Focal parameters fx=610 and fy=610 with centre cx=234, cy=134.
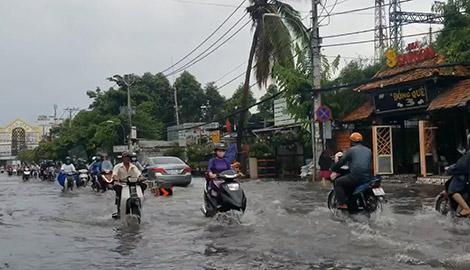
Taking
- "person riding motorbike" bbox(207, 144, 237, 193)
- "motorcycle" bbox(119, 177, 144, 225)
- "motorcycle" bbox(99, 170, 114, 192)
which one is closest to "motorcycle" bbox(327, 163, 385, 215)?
"person riding motorbike" bbox(207, 144, 237, 193)

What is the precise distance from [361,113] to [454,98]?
5.61m

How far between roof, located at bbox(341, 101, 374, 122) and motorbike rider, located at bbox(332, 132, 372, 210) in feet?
47.8

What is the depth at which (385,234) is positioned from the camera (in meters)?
9.16

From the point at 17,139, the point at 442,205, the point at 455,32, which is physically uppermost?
the point at 17,139

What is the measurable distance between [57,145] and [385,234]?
57.1 m

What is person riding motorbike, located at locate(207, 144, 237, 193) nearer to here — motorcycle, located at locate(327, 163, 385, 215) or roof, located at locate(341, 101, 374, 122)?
motorcycle, located at locate(327, 163, 385, 215)

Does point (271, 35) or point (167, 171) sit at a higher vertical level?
point (271, 35)

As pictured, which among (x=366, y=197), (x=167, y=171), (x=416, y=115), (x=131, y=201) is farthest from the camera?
(x=416, y=115)

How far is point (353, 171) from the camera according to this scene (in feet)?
33.1

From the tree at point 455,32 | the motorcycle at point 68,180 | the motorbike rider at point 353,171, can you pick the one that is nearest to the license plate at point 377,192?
the motorbike rider at point 353,171

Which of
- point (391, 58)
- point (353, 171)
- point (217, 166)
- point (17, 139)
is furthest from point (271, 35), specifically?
point (17, 139)

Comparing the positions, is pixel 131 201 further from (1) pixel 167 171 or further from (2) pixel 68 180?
(2) pixel 68 180

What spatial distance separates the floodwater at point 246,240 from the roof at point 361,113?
10501 millimetres

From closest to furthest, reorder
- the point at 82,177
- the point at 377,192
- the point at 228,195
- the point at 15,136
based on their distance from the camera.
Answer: the point at 377,192
the point at 228,195
the point at 82,177
the point at 15,136
